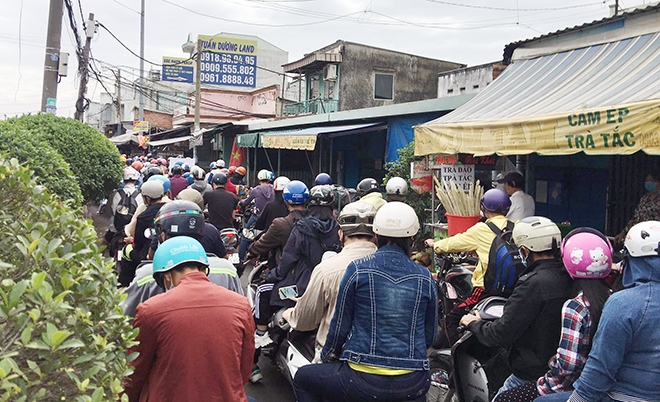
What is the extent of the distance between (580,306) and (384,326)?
3.47ft

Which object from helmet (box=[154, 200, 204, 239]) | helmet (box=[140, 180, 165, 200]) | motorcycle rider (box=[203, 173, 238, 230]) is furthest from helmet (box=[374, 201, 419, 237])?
motorcycle rider (box=[203, 173, 238, 230])

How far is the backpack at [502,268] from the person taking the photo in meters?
4.61

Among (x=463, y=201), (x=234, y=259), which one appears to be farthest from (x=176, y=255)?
(x=463, y=201)

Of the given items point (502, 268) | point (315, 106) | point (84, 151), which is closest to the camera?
point (502, 268)

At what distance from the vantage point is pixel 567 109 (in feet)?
21.0

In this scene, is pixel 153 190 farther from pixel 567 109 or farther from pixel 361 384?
pixel 567 109

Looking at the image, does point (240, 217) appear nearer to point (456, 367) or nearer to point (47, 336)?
point (456, 367)

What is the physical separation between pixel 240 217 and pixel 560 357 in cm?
963

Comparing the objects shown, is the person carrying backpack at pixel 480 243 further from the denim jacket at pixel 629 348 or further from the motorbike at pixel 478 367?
the denim jacket at pixel 629 348

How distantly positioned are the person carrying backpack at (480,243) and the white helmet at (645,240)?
2.19 meters

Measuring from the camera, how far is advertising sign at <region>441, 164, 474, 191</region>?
8430mm

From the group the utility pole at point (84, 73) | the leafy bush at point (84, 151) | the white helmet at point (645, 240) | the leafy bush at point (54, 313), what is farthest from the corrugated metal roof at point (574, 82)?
the utility pole at point (84, 73)

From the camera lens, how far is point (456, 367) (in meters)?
4.33

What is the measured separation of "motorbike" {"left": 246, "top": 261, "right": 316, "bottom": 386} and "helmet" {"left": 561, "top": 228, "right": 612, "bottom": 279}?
205 cm
